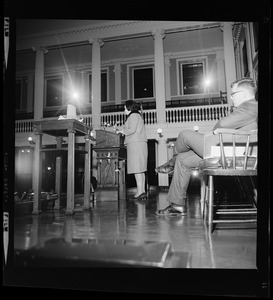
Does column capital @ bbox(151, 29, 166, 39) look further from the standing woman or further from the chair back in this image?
the chair back

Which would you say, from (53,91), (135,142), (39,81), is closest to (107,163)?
(135,142)

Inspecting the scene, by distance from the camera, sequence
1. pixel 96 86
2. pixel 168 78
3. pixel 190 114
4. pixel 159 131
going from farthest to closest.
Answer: pixel 168 78
pixel 96 86
pixel 190 114
pixel 159 131

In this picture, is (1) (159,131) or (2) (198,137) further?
(1) (159,131)

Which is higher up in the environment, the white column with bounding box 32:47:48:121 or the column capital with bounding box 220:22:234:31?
the column capital with bounding box 220:22:234:31

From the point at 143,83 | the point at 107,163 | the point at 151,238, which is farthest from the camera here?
the point at 143,83

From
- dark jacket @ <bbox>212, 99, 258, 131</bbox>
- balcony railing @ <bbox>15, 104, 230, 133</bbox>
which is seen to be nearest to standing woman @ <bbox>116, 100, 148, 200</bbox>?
dark jacket @ <bbox>212, 99, 258, 131</bbox>

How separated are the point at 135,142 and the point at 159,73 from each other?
5.65 meters

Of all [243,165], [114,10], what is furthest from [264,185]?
[114,10]

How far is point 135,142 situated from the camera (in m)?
3.94

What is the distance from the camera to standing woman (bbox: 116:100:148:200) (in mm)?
3830

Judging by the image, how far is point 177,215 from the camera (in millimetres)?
2359

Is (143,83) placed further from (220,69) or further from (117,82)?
(220,69)

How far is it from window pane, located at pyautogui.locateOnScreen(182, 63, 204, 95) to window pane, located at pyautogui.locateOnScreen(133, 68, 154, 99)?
158cm

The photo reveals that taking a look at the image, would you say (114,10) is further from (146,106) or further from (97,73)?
(146,106)
